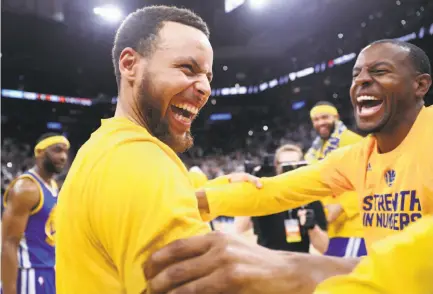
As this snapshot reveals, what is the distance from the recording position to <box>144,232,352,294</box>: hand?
775 mm

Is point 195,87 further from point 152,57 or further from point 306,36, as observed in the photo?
point 306,36

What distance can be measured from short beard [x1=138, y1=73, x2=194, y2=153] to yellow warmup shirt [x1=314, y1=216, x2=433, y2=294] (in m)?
0.77

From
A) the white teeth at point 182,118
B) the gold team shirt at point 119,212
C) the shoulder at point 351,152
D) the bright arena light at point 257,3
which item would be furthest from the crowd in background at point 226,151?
the gold team shirt at point 119,212

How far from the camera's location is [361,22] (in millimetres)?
14930

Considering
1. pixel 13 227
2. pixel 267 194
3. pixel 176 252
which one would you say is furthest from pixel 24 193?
pixel 176 252

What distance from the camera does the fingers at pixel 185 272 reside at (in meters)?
0.79

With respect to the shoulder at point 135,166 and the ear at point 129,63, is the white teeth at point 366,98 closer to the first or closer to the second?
the ear at point 129,63

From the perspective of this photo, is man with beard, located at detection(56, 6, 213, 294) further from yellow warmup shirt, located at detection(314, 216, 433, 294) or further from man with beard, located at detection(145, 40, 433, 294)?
man with beard, located at detection(145, 40, 433, 294)

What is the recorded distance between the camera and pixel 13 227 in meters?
3.61

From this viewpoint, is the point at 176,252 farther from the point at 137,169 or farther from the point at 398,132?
the point at 398,132

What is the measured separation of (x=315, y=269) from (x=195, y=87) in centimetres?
65

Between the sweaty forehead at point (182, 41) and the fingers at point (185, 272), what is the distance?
618mm

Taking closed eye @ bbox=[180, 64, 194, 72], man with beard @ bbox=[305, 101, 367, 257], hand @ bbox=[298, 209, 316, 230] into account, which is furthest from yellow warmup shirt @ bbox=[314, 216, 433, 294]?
man with beard @ bbox=[305, 101, 367, 257]

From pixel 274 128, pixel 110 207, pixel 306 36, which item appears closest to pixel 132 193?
pixel 110 207
